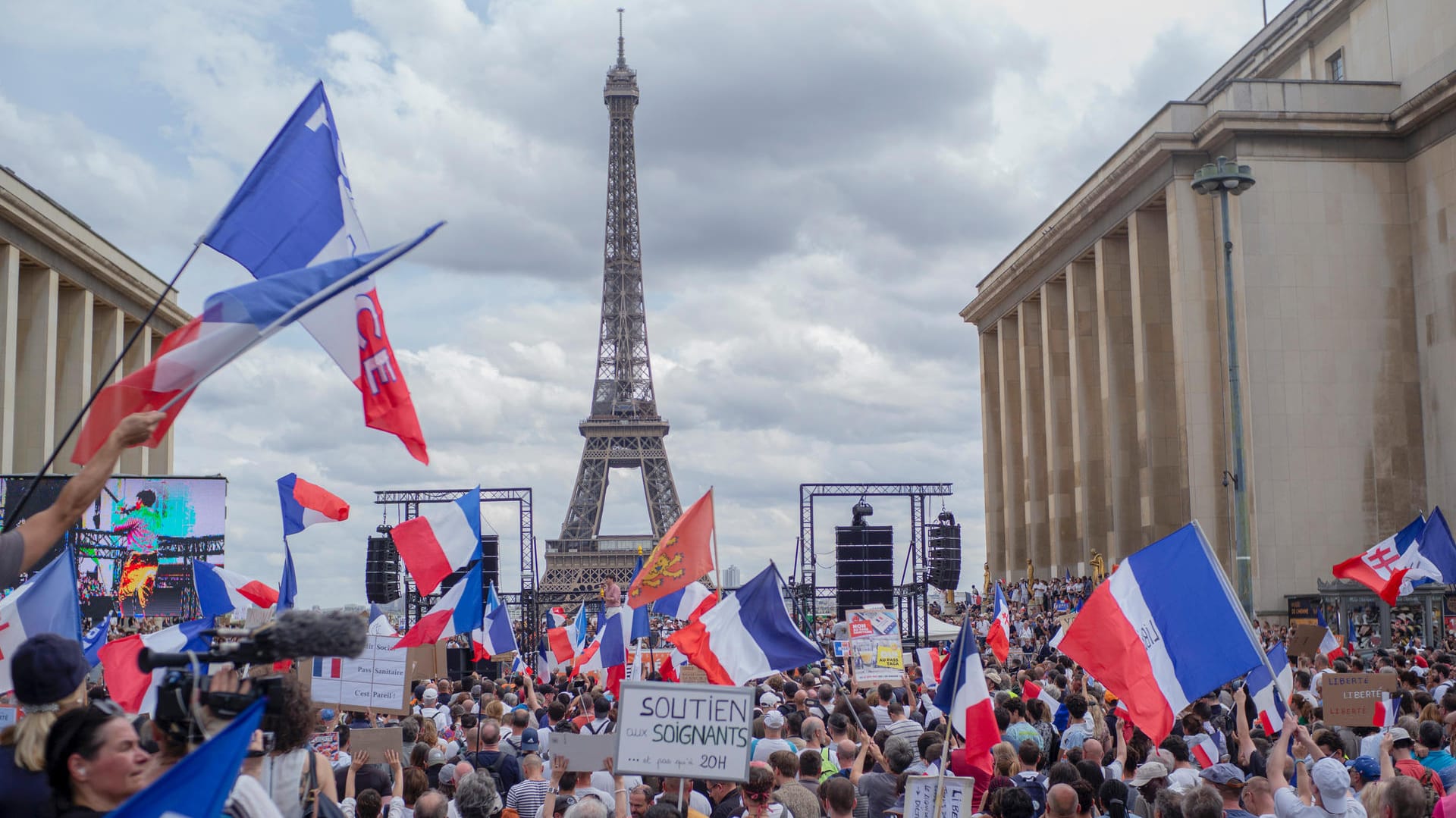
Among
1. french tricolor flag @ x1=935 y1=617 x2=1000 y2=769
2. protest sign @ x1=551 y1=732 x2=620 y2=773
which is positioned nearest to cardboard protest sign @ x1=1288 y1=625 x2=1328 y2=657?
french tricolor flag @ x1=935 y1=617 x2=1000 y2=769

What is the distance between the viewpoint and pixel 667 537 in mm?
15227

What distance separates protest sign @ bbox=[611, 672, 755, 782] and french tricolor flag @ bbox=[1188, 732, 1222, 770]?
4.41m

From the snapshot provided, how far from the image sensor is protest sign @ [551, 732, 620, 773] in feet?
25.9

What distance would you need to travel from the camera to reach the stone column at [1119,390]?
46.4 metres

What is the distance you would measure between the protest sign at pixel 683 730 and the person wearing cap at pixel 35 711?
3004mm

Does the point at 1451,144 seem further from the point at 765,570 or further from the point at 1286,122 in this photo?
Answer: the point at 765,570

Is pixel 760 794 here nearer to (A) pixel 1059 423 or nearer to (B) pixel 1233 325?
(B) pixel 1233 325

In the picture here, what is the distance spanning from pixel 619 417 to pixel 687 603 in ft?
224

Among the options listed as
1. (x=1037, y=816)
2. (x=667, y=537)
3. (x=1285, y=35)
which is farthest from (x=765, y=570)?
(x=1285, y=35)

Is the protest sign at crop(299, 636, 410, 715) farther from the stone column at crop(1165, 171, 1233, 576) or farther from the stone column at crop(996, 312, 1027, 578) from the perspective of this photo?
the stone column at crop(996, 312, 1027, 578)

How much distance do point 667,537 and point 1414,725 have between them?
25.2 feet

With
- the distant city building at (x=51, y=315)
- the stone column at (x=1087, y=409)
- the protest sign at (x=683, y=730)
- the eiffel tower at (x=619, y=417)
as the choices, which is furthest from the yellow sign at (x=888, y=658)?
the eiffel tower at (x=619, y=417)

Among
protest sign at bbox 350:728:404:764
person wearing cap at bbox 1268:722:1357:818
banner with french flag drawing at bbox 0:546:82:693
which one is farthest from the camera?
banner with french flag drawing at bbox 0:546:82:693

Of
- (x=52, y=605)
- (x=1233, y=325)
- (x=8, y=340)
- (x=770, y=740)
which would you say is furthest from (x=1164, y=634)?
(x=8, y=340)
